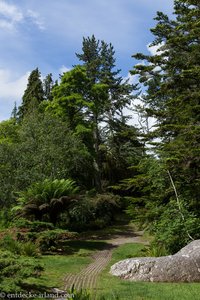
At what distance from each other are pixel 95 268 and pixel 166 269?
8.36 feet

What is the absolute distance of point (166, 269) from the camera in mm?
8906

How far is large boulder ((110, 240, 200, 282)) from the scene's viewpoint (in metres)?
8.80

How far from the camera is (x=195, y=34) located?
13.9 m

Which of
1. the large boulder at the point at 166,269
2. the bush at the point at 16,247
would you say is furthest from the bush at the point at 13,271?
the bush at the point at 16,247

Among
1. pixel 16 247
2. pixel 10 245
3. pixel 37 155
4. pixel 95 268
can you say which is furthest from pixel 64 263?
pixel 37 155

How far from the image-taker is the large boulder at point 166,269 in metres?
8.80

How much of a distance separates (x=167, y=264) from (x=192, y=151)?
16.6 feet

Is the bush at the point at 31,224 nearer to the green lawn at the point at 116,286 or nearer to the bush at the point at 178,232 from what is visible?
the green lawn at the point at 116,286

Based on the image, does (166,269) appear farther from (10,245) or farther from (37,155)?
(37,155)

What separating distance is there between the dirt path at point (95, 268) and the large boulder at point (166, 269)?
88 centimetres

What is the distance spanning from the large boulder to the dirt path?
2.87ft

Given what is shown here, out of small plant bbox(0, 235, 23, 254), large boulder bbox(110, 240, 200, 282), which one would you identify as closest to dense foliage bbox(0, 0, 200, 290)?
small plant bbox(0, 235, 23, 254)

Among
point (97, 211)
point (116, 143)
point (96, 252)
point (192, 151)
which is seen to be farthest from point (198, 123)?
point (116, 143)

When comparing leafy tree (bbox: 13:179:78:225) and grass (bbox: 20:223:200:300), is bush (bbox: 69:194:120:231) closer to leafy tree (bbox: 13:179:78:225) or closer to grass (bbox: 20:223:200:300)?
leafy tree (bbox: 13:179:78:225)
